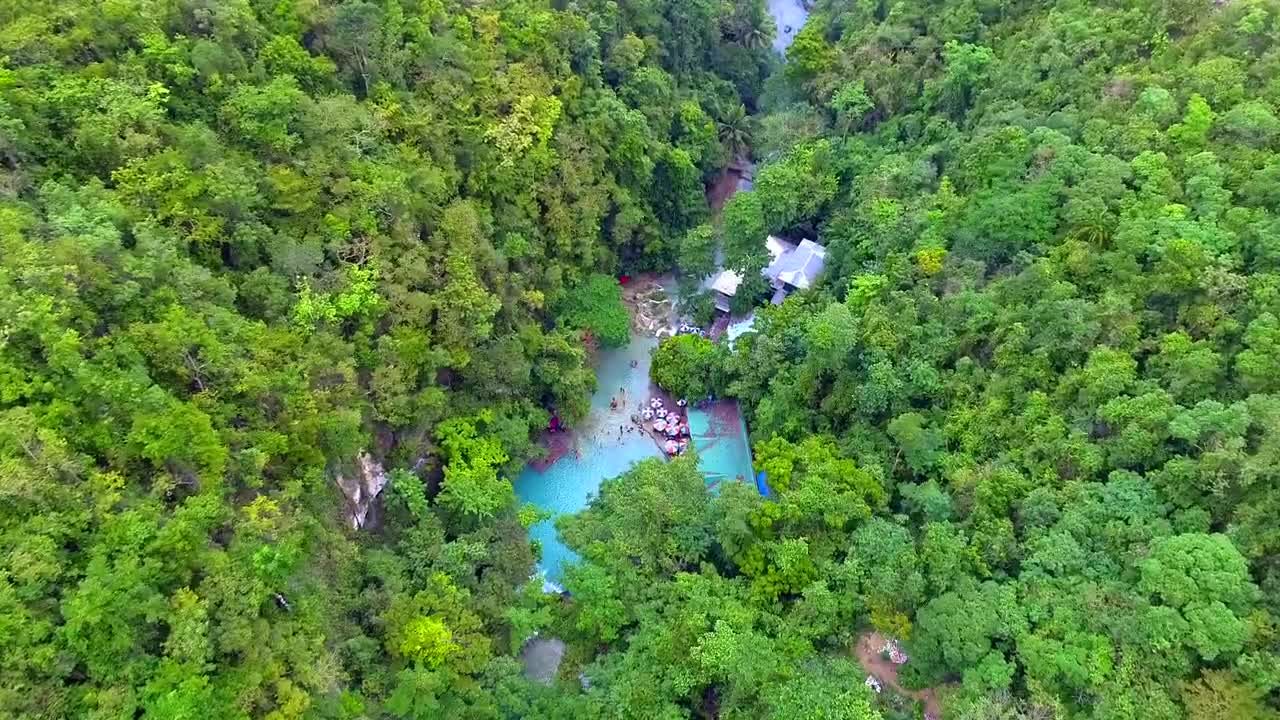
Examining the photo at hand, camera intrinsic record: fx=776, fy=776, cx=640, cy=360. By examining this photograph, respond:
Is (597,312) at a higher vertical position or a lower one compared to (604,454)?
higher

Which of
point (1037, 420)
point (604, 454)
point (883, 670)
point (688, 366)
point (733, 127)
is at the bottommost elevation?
point (604, 454)

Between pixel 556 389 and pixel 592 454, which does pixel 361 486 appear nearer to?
pixel 556 389

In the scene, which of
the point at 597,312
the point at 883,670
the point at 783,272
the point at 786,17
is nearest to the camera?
the point at 883,670

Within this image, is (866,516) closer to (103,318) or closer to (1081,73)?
(1081,73)

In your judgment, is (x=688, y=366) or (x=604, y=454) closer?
(x=604, y=454)

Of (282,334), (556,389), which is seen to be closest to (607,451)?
(556,389)

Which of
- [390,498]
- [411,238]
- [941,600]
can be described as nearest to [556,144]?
[411,238]

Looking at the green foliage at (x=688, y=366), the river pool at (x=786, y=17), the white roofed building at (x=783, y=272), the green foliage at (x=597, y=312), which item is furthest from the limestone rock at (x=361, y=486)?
the river pool at (x=786, y=17)

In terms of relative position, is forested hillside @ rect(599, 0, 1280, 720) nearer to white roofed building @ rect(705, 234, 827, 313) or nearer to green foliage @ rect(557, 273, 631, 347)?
white roofed building @ rect(705, 234, 827, 313)
